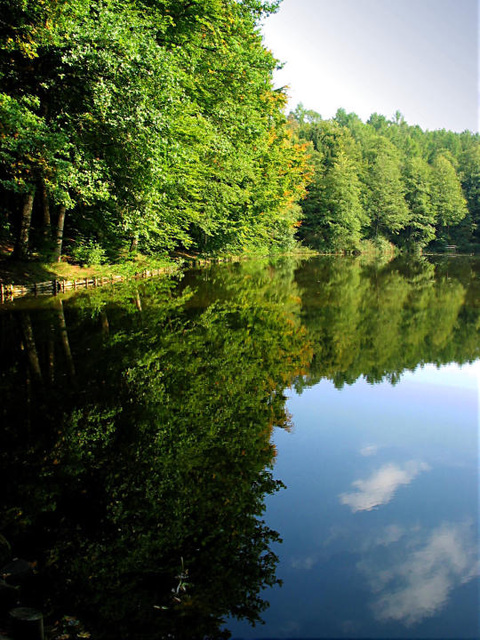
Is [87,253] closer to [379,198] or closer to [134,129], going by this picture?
[134,129]

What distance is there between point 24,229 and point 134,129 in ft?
24.8

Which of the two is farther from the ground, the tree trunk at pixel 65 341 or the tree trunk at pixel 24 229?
the tree trunk at pixel 24 229

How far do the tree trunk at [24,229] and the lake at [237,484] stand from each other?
7.47m

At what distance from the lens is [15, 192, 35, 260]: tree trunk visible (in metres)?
19.6

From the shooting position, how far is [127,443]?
717cm

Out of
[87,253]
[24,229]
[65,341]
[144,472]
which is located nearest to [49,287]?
[24,229]

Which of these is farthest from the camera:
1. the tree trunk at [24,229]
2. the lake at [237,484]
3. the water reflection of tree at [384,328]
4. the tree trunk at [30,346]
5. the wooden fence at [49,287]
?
the tree trunk at [24,229]

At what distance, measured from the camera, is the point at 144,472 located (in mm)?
6352

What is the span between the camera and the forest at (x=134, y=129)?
1497 centimetres

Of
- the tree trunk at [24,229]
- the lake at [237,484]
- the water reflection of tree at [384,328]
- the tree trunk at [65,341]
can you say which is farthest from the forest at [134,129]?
the water reflection of tree at [384,328]

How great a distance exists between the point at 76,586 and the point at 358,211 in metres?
69.4

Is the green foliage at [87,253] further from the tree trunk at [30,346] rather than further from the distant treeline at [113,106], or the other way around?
the tree trunk at [30,346]

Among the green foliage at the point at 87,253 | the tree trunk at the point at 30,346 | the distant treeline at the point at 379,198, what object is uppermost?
the distant treeline at the point at 379,198

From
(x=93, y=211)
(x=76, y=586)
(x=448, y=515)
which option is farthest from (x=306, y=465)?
(x=93, y=211)
